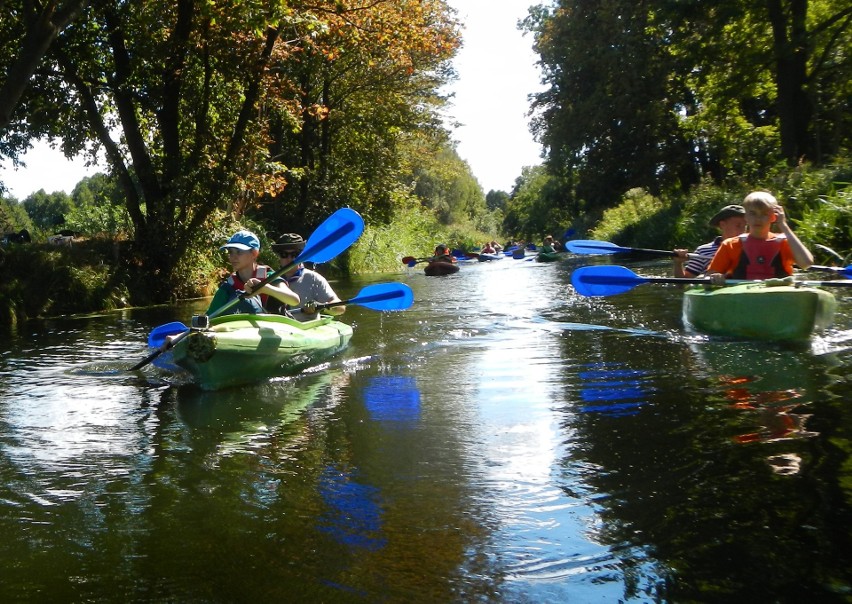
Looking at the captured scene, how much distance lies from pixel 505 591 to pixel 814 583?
94 centimetres

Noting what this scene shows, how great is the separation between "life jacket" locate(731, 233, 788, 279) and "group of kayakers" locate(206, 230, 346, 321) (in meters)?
3.63

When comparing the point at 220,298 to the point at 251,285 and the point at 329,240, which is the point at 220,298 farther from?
the point at 329,240

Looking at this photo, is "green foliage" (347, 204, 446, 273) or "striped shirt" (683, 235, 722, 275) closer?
"striped shirt" (683, 235, 722, 275)

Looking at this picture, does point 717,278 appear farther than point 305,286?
No

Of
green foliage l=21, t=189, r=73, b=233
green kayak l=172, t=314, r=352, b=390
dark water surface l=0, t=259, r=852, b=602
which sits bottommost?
dark water surface l=0, t=259, r=852, b=602

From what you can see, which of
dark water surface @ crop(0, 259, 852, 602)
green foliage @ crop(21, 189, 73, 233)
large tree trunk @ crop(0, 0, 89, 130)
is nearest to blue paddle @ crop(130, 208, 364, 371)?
A: dark water surface @ crop(0, 259, 852, 602)

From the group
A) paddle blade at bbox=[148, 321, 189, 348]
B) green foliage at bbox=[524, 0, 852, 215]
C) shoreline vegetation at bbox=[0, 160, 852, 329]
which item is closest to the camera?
paddle blade at bbox=[148, 321, 189, 348]

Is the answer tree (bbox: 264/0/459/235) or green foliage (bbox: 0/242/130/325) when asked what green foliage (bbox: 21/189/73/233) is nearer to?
tree (bbox: 264/0/459/235)

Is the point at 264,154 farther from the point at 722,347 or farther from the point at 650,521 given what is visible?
the point at 650,521

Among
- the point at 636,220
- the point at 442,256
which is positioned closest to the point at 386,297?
the point at 442,256

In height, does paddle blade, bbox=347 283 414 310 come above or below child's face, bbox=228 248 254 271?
below

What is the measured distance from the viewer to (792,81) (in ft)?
70.8

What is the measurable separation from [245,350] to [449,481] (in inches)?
112

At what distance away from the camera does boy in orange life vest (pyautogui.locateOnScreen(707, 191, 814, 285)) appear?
7.26m
